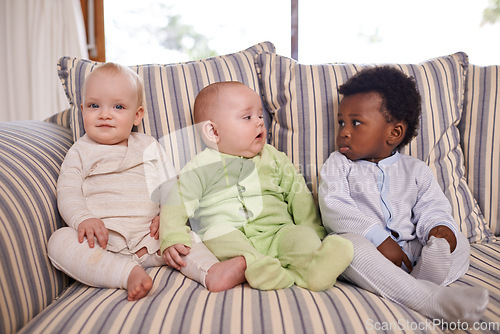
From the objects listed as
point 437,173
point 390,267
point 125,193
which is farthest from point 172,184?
point 437,173

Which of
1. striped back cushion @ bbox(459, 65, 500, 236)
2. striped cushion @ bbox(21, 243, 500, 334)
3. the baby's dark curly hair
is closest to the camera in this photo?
striped cushion @ bbox(21, 243, 500, 334)

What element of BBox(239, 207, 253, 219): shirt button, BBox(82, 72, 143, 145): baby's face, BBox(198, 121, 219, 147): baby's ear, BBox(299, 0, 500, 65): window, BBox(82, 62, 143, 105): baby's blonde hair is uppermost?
BBox(299, 0, 500, 65): window

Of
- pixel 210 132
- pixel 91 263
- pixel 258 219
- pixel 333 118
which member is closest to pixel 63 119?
pixel 210 132

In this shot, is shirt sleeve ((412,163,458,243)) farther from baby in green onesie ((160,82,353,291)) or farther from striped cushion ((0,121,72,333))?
striped cushion ((0,121,72,333))

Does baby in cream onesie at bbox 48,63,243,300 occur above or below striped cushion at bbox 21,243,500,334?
above

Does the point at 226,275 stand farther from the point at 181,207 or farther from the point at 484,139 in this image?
the point at 484,139

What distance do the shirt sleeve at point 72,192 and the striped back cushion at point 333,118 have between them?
62cm

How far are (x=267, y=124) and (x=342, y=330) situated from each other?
79 centimetres

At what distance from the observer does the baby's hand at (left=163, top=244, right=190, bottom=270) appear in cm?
98

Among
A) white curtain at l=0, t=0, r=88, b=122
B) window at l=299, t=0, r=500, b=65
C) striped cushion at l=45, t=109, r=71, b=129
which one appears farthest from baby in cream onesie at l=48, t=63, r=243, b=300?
window at l=299, t=0, r=500, b=65

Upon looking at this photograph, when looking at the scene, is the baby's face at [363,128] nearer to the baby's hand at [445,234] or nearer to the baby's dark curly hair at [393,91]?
the baby's dark curly hair at [393,91]

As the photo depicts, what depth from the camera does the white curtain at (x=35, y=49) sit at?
2.33m

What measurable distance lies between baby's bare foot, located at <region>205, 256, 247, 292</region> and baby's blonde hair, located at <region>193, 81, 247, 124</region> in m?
0.47

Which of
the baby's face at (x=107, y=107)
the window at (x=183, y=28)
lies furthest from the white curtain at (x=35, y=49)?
the baby's face at (x=107, y=107)
